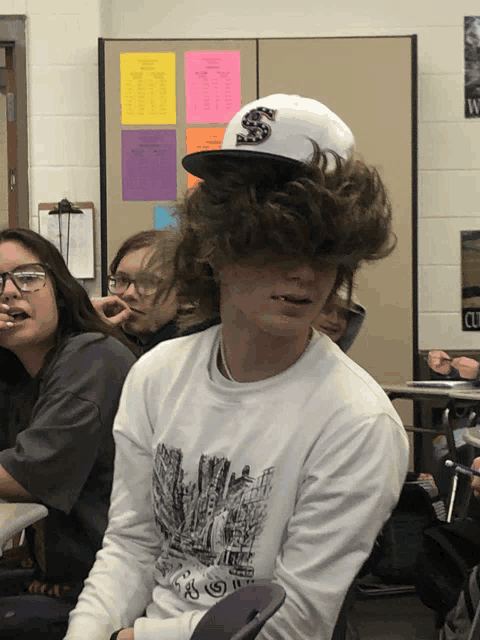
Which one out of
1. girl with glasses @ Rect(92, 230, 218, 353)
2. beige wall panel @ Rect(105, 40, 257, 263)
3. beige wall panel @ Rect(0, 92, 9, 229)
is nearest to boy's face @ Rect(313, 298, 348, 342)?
girl with glasses @ Rect(92, 230, 218, 353)

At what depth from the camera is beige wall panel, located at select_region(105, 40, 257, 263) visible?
3.54 meters

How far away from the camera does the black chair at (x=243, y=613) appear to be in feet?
2.23

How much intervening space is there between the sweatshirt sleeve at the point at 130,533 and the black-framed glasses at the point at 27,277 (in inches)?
25.1

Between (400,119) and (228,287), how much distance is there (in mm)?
2697

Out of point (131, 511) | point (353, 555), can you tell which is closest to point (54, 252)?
point (131, 511)

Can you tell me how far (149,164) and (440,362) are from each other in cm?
150

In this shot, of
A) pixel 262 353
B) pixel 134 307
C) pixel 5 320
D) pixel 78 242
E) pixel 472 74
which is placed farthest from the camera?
pixel 472 74

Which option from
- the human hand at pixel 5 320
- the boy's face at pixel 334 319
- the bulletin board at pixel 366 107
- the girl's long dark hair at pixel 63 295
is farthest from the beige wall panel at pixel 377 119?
the boy's face at pixel 334 319

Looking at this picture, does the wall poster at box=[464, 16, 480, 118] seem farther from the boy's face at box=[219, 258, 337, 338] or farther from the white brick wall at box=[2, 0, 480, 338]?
the boy's face at box=[219, 258, 337, 338]

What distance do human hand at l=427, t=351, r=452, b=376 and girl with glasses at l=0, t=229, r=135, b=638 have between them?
2.08 meters

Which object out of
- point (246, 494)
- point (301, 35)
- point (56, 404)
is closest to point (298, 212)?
point (246, 494)

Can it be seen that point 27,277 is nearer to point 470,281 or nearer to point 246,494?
point 246,494

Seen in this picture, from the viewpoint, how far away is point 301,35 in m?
3.90

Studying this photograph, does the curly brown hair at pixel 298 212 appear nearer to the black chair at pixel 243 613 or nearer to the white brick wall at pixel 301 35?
the black chair at pixel 243 613
